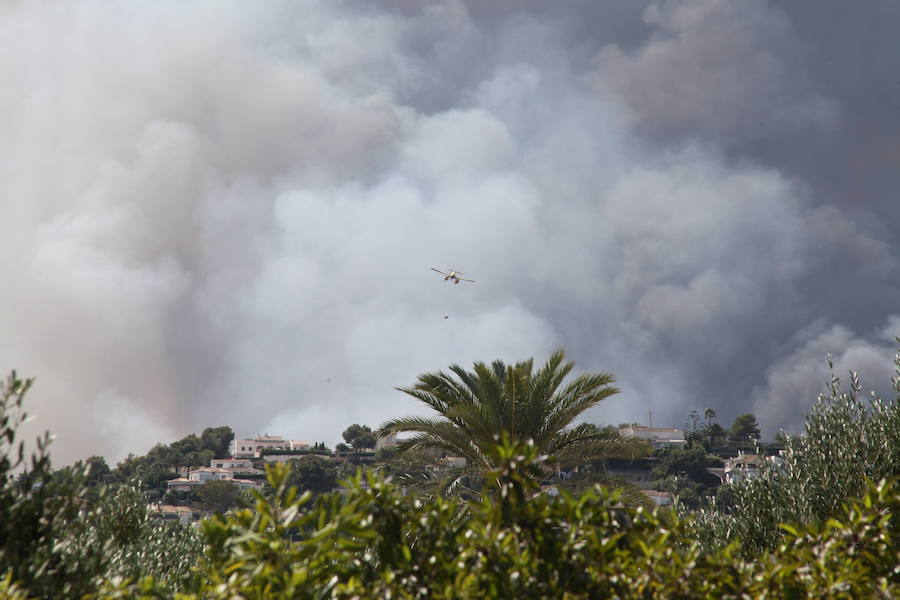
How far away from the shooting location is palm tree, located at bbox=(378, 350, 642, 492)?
17.6 metres

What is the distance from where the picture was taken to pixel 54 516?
565 centimetres

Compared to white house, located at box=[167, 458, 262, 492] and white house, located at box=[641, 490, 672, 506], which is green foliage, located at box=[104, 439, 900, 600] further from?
white house, located at box=[167, 458, 262, 492]

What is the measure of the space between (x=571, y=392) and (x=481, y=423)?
2471 millimetres

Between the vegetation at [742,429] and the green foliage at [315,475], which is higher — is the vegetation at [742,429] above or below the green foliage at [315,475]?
above

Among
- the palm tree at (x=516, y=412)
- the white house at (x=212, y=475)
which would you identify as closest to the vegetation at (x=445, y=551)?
the palm tree at (x=516, y=412)

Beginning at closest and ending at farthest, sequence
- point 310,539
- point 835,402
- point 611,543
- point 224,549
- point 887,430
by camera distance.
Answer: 1. point 310,539
2. point 611,543
3. point 224,549
4. point 887,430
5. point 835,402

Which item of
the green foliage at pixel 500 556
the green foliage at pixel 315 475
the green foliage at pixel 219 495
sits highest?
the green foliage at pixel 315 475

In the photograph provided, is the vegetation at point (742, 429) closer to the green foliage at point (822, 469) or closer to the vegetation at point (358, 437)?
the vegetation at point (358, 437)

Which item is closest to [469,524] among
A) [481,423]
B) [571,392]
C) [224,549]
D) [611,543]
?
[611,543]

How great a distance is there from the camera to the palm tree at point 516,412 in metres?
17.6

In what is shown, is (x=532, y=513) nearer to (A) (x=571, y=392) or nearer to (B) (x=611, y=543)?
(B) (x=611, y=543)

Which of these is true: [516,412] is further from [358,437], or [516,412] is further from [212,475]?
[358,437]

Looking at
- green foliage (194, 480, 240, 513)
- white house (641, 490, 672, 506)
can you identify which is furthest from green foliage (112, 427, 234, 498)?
white house (641, 490, 672, 506)

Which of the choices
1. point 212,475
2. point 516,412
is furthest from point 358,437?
point 516,412
